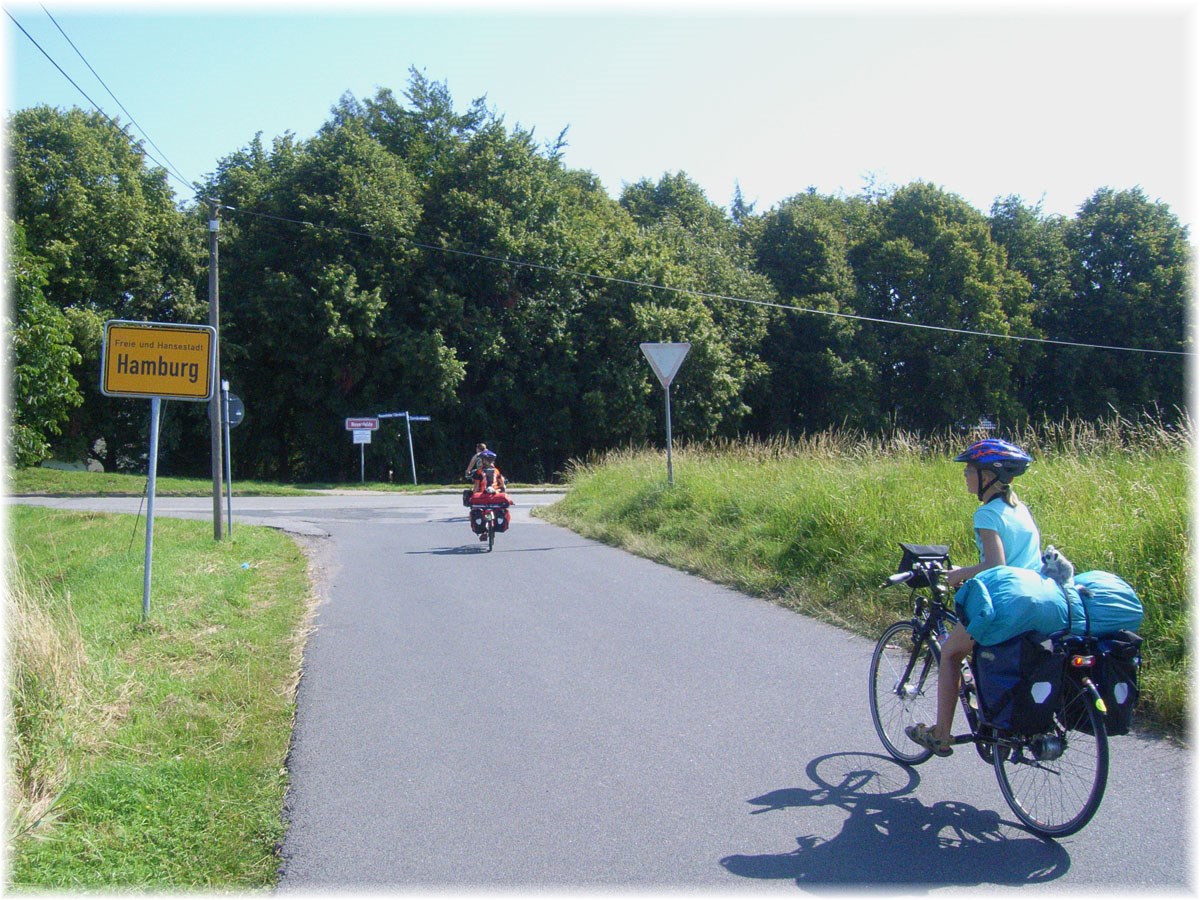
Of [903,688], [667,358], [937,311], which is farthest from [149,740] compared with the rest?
[937,311]

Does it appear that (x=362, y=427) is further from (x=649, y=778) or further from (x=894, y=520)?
(x=649, y=778)

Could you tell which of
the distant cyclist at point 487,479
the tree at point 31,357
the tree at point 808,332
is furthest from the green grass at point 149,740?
the tree at point 808,332

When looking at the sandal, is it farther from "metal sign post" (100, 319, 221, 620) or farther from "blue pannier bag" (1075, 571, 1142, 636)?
"metal sign post" (100, 319, 221, 620)

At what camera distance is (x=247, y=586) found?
11445 mm

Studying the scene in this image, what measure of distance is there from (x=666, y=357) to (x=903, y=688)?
39.3 ft

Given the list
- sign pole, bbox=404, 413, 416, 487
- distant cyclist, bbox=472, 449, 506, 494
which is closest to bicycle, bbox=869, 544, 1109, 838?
distant cyclist, bbox=472, 449, 506, 494

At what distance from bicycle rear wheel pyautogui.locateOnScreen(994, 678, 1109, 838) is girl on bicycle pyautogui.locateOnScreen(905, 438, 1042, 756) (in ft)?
1.18

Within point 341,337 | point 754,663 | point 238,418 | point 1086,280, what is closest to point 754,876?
point 754,663

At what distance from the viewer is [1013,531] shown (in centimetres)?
468

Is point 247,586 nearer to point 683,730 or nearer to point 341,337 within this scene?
point 683,730

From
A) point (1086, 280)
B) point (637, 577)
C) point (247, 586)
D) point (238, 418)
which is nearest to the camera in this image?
point (247, 586)

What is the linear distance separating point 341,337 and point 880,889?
1372 inches

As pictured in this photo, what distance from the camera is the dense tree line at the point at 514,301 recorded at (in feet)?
124

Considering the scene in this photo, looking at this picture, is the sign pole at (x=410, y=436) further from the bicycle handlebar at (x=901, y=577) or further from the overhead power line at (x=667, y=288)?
the bicycle handlebar at (x=901, y=577)
